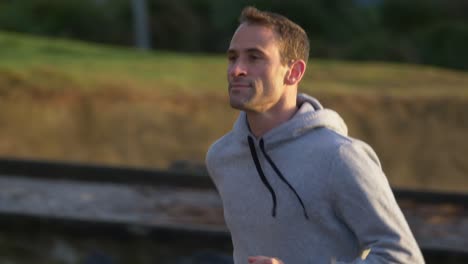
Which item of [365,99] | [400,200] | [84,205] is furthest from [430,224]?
[365,99]

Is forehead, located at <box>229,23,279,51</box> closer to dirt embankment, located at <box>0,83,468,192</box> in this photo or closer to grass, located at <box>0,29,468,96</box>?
dirt embankment, located at <box>0,83,468,192</box>

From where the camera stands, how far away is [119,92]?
638 inches

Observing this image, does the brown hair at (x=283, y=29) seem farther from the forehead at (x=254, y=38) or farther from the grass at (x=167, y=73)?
the grass at (x=167, y=73)

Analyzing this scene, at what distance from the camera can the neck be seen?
3066 millimetres

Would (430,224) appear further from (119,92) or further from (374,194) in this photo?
(119,92)

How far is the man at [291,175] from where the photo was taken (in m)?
2.83

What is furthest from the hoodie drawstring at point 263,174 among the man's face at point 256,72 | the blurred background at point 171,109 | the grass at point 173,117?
the grass at point 173,117

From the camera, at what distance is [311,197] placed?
9.44 ft

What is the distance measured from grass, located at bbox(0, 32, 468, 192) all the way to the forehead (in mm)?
11146

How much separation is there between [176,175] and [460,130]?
6.47 meters

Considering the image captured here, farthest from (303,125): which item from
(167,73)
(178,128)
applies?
(167,73)

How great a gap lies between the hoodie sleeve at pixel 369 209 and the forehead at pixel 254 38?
0.39 m

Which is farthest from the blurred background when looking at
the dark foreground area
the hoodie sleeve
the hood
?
the hoodie sleeve

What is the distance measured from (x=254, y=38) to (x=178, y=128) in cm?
1214
